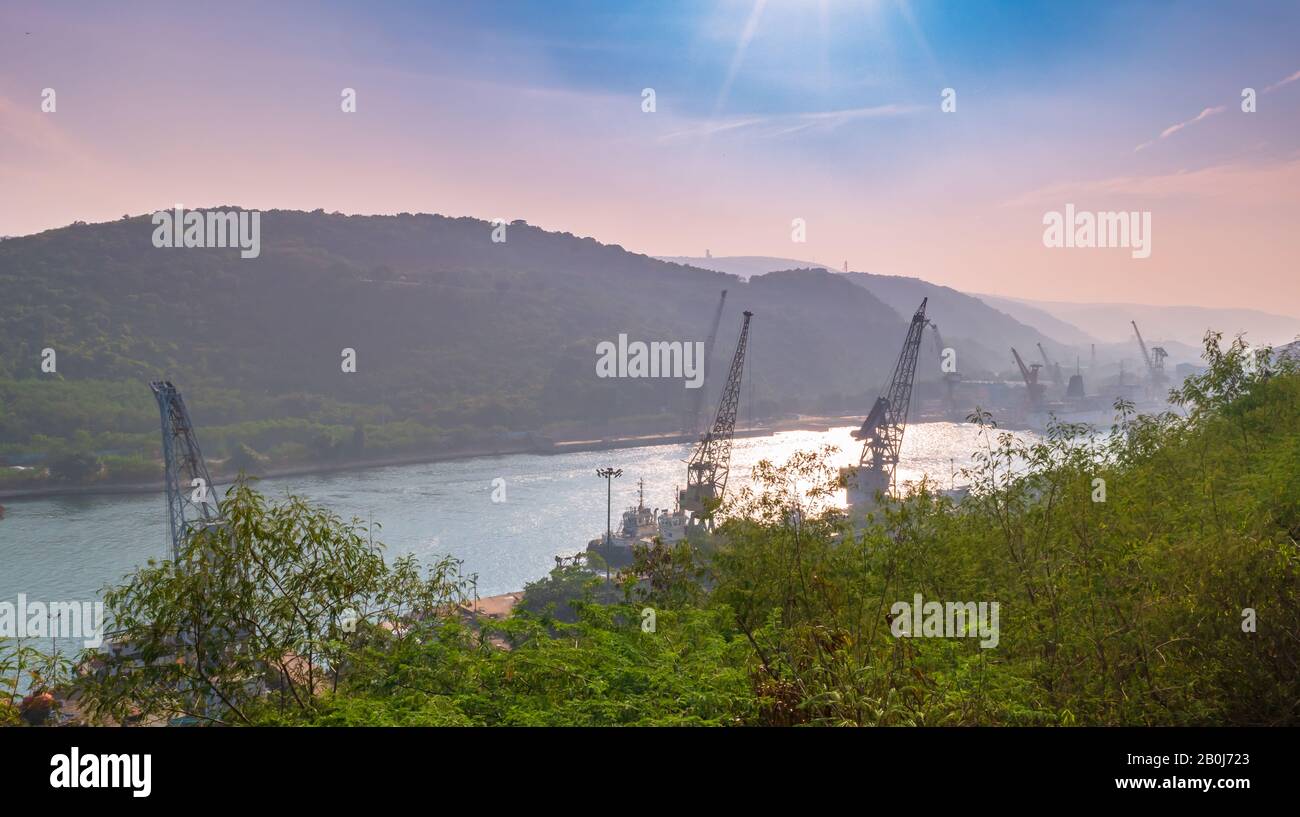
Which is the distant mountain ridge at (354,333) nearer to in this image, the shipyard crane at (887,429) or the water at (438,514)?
the water at (438,514)

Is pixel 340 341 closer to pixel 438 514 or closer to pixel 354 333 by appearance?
pixel 354 333

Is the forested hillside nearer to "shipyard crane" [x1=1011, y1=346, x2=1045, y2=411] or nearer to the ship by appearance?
"shipyard crane" [x1=1011, y1=346, x2=1045, y2=411]

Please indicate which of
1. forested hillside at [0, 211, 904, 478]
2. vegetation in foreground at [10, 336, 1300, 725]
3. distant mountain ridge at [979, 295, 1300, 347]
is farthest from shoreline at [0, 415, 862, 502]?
distant mountain ridge at [979, 295, 1300, 347]

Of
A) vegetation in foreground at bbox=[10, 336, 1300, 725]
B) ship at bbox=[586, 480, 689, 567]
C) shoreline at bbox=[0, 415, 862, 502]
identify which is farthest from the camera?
shoreline at bbox=[0, 415, 862, 502]

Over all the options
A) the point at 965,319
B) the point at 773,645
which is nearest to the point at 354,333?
the point at 773,645

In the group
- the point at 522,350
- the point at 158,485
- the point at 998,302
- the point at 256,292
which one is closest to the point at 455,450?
the point at 158,485

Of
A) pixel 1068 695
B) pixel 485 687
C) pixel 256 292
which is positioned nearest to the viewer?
pixel 1068 695
